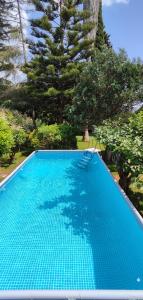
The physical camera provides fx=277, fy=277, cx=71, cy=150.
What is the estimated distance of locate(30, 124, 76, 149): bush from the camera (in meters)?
12.1

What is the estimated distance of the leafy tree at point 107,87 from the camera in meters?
10.5

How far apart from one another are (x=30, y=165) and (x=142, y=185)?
6.17 metres

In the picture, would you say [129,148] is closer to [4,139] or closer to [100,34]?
[4,139]

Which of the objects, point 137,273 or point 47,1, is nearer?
point 137,273

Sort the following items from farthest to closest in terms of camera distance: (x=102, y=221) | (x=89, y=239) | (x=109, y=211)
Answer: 1. (x=109, y=211)
2. (x=102, y=221)
3. (x=89, y=239)

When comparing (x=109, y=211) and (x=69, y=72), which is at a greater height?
(x=69, y=72)

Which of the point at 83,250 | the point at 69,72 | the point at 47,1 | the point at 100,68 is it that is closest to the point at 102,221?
the point at 83,250

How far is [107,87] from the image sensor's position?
10953 millimetres

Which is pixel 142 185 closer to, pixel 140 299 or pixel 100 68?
pixel 140 299

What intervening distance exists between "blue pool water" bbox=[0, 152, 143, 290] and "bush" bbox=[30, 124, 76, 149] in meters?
Answer: 4.33

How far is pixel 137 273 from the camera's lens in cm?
377

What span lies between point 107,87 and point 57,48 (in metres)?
5.65

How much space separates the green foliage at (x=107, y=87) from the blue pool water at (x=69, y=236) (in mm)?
3960

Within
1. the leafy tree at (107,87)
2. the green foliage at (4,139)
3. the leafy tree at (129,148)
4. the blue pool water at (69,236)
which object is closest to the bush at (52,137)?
the leafy tree at (107,87)
